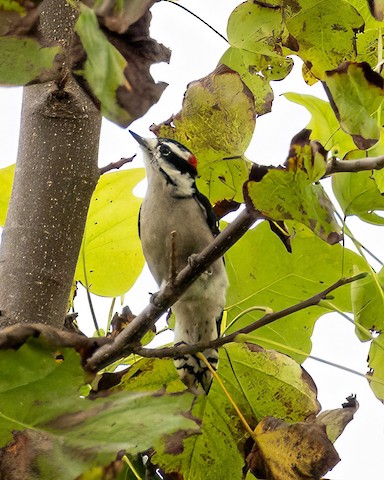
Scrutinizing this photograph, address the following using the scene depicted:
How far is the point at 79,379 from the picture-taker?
1.68 feet

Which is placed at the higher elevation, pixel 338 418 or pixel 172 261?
pixel 172 261

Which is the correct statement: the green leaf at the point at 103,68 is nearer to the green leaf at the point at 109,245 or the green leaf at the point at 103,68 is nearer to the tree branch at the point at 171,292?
the tree branch at the point at 171,292

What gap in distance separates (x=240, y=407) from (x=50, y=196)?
0.99 ft

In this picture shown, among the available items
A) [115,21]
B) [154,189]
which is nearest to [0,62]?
[115,21]

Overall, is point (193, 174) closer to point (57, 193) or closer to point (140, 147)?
point (140, 147)

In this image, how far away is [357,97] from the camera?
0.61m

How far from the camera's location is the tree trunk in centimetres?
84

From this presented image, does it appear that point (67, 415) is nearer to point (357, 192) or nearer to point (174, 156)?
point (357, 192)

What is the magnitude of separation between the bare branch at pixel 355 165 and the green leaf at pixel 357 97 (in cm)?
1

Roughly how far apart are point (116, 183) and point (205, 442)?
1.34 ft

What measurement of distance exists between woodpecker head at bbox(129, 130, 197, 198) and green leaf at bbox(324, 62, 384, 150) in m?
0.83

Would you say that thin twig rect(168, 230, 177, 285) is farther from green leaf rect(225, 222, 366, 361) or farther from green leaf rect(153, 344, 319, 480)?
green leaf rect(225, 222, 366, 361)

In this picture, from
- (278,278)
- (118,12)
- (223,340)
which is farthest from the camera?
(278,278)

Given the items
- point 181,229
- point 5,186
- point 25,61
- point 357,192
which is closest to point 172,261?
point 357,192
